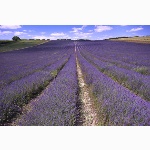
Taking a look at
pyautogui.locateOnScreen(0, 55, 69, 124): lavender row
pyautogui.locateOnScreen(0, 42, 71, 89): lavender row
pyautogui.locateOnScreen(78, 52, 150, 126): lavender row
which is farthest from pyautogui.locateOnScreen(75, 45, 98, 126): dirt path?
pyautogui.locateOnScreen(0, 42, 71, 89): lavender row

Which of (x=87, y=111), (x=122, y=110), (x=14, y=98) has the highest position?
(x=122, y=110)

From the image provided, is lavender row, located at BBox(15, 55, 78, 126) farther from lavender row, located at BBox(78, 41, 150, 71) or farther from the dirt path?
lavender row, located at BBox(78, 41, 150, 71)

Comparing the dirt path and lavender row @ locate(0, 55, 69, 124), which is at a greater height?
lavender row @ locate(0, 55, 69, 124)

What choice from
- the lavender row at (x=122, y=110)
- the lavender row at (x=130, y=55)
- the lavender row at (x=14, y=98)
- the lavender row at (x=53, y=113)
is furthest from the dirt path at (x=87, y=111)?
the lavender row at (x=130, y=55)

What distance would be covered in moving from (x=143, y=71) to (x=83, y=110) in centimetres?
526

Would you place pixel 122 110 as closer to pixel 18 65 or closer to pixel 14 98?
pixel 14 98

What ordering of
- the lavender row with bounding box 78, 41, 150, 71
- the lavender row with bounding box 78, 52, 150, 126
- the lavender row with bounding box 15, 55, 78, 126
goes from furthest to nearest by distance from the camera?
1. the lavender row with bounding box 78, 41, 150, 71
2. the lavender row with bounding box 15, 55, 78, 126
3. the lavender row with bounding box 78, 52, 150, 126

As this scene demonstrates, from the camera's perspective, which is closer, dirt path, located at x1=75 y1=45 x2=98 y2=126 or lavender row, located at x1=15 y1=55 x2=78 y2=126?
lavender row, located at x1=15 y1=55 x2=78 y2=126

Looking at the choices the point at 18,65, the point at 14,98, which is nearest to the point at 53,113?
the point at 14,98

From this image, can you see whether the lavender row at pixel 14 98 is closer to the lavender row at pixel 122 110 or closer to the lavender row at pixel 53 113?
the lavender row at pixel 53 113

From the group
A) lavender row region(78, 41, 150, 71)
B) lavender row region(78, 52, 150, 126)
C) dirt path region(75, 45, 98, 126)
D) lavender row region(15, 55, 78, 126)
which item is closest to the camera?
lavender row region(78, 52, 150, 126)

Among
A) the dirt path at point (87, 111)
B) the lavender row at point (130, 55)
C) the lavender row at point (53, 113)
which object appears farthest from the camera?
the lavender row at point (130, 55)
